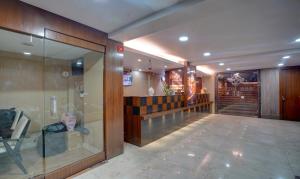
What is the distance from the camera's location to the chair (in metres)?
2.62

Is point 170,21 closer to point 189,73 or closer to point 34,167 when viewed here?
point 34,167

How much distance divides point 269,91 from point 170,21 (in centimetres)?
790

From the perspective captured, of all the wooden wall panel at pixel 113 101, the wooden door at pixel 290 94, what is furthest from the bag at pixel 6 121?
the wooden door at pixel 290 94

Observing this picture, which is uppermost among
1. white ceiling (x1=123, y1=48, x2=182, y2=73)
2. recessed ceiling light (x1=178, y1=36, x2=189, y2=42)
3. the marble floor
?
recessed ceiling light (x1=178, y1=36, x2=189, y2=42)

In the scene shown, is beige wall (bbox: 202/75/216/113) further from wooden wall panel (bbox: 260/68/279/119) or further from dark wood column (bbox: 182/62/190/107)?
dark wood column (bbox: 182/62/190/107)

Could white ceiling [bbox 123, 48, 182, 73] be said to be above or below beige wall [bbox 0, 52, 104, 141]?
above

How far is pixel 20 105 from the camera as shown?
12.2 ft

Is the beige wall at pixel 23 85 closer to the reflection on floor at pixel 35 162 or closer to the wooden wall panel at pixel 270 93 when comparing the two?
the reflection on floor at pixel 35 162

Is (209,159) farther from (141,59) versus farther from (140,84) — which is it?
(140,84)

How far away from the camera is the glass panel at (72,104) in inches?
122

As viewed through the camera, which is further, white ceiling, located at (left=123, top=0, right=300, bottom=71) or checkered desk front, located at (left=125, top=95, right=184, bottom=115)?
checkered desk front, located at (left=125, top=95, right=184, bottom=115)

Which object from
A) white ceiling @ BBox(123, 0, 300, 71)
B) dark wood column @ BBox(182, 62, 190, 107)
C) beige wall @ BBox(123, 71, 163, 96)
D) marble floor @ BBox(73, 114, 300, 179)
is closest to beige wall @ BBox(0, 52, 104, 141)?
marble floor @ BBox(73, 114, 300, 179)

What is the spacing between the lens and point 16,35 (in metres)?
2.26

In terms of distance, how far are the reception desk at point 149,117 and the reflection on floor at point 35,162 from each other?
123 centimetres
